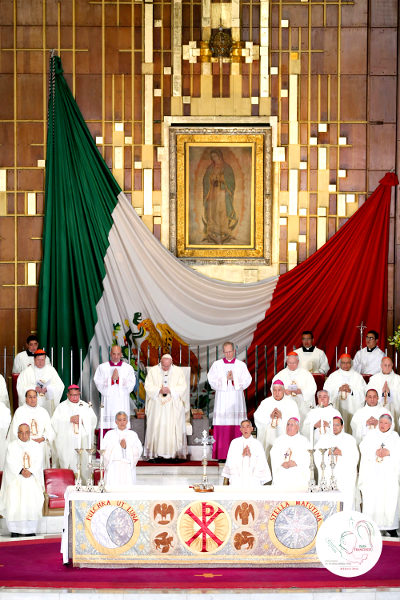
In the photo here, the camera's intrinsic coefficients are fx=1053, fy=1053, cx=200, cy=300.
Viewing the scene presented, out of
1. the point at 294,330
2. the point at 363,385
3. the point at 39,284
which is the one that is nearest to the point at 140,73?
the point at 39,284

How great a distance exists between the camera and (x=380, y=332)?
16844mm

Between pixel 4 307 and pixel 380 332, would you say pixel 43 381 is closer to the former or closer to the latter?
pixel 4 307

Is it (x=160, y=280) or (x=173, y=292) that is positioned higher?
(x=160, y=280)

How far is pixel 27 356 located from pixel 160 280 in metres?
2.65

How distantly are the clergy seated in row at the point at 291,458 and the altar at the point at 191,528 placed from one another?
7.01ft

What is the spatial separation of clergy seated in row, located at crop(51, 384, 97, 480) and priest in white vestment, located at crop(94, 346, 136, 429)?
53 centimetres

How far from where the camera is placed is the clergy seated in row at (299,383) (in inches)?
582

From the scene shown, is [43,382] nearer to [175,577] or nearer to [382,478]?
[382,478]

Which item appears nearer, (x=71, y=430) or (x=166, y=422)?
(x=71, y=430)

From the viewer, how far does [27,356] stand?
1562 cm

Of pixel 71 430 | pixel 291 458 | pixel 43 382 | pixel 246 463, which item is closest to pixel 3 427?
pixel 71 430

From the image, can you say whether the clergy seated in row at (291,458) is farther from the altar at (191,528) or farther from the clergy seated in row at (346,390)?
the altar at (191,528)

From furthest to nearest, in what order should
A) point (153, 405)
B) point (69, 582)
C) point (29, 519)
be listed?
1. point (153, 405)
2. point (29, 519)
3. point (69, 582)

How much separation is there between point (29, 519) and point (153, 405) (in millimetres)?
2719
